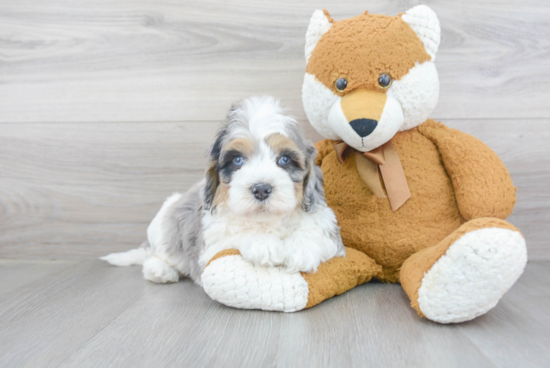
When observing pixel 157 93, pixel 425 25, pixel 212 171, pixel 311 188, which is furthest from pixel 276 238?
pixel 157 93

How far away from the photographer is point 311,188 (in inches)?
56.8

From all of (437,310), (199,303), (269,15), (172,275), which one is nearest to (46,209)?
(172,275)

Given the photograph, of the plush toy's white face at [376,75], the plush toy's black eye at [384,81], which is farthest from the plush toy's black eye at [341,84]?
the plush toy's black eye at [384,81]

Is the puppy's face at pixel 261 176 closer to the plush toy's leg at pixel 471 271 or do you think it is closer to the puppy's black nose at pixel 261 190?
the puppy's black nose at pixel 261 190

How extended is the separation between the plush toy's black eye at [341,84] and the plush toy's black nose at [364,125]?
0.14 meters

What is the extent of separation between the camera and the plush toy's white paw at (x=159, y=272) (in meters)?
1.71

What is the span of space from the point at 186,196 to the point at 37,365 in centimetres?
85

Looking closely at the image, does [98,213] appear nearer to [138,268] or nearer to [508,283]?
[138,268]

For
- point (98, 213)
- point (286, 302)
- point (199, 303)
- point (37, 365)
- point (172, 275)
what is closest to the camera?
point (37, 365)

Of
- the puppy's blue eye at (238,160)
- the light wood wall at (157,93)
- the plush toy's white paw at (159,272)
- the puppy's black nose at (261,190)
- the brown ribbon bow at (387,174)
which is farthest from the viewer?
the light wood wall at (157,93)

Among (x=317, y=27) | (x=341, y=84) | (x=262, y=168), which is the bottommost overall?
(x=262, y=168)

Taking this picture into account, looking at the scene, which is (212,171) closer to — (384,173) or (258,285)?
(258,285)

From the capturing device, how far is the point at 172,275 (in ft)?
5.66

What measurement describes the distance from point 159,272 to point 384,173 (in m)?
0.96
